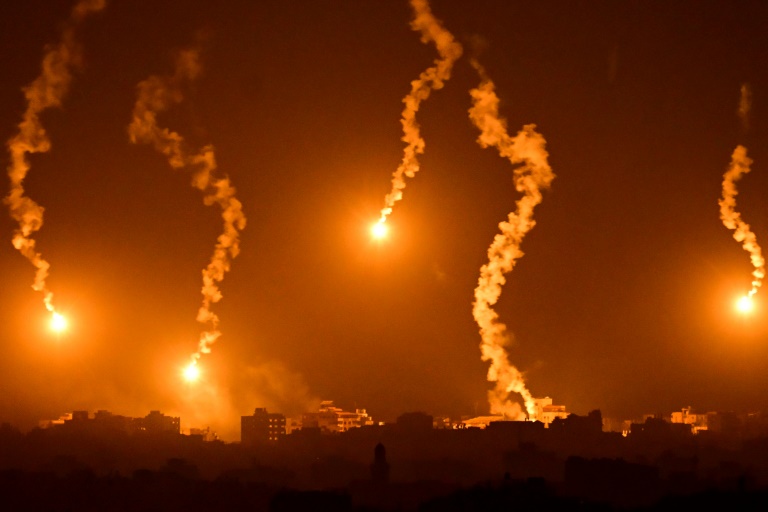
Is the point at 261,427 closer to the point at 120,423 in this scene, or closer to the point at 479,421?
the point at 120,423

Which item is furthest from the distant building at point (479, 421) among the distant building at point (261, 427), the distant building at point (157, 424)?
the distant building at point (157, 424)

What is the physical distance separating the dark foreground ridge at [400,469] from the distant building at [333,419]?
4.39 metres

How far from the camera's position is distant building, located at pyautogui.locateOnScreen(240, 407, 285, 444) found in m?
127

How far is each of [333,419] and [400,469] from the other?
25.6 meters

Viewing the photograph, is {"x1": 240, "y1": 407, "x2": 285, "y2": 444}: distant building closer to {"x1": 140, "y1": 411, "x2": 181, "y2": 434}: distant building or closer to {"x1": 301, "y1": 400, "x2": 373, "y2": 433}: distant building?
{"x1": 301, "y1": 400, "x2": 373, "y2": 433}: distant building

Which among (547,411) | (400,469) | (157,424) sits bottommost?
(400,469)

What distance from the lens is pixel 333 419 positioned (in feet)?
438

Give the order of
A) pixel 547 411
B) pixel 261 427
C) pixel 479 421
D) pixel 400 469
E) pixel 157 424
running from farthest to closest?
pixel 261 427 → pixel 157 424 → pixel 479 421 → pixel 547 411 → pixel 400 469

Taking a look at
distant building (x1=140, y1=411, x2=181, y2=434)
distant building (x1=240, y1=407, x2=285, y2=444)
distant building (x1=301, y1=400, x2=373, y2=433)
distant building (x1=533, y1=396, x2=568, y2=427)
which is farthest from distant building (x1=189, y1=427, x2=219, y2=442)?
distant building (x1=533, y1=396, x2=568, y2=427)

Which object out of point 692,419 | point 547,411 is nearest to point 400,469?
point 547,411

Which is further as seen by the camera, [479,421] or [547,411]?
[479,421]

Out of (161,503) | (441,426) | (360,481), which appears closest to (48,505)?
(161,503)

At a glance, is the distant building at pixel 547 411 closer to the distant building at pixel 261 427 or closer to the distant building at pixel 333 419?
the distant building at pixel 333 419

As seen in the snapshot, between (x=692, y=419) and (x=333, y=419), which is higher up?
(x=333, y=419)
